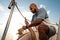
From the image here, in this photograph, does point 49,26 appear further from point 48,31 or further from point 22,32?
point 22,32

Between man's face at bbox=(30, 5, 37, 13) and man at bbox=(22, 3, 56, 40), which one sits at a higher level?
man's face at bbox=(30, 5, 37, 13)

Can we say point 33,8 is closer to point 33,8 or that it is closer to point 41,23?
point 33,8

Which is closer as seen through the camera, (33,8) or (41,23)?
(41,23)

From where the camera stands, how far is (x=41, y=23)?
435 cm

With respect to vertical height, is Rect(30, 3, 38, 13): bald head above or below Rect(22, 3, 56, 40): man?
above

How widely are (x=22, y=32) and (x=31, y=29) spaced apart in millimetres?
299

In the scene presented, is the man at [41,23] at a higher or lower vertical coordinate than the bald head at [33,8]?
lower

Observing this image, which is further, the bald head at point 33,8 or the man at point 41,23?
the bald head at point 33,8

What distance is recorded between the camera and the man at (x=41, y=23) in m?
3.85

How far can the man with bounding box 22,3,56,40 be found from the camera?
385 cm

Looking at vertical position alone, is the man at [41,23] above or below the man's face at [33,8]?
below

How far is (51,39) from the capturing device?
4590mm

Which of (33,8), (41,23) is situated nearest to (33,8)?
(33,8)

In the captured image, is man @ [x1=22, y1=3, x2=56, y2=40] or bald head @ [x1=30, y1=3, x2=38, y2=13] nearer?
man @ [x1=22, y1=3, x2=56, y2=40]
